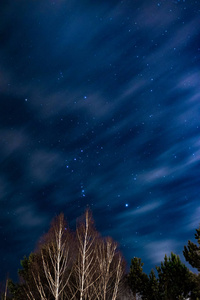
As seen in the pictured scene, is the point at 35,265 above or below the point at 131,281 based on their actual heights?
above

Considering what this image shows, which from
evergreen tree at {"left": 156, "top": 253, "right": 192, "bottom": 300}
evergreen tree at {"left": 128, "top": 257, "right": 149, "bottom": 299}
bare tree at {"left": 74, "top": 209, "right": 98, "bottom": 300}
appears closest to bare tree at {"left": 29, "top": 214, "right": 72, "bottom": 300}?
bare tree at {"left": 74, "top": 209, "right": 98, "bottom": 300}

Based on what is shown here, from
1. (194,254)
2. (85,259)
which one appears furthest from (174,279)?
(85,259)

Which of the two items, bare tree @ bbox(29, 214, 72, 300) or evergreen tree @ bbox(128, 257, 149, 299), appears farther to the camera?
evergreen tree @ bbox(128, 257, 149, 299)

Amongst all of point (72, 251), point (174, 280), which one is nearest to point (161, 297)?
point (174, 280)

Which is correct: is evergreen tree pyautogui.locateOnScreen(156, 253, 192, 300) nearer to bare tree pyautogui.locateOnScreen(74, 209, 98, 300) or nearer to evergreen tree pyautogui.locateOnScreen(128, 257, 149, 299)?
evergreen tree pyautogui.locateOnScreen(128, 257, 149, 299)

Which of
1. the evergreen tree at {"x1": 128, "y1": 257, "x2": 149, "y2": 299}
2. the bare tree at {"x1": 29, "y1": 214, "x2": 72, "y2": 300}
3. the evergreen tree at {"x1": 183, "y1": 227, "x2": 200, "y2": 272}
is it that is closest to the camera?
the bare tree at {"x1": 29, "y1": 214, "x2": 72, "y2": 300}

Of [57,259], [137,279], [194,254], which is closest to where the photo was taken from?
[57,259]

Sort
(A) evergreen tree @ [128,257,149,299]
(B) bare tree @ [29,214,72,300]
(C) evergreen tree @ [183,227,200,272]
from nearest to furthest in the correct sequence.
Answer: (B) bare tree @ [29,214,72,300]
(C) evergreen tree @ [183,227,200,272]
(A) evergreen tree @ [128,257,149,299]

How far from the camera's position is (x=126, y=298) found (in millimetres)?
26359

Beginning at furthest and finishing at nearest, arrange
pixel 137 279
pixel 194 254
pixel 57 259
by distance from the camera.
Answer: pixel 137 279
pixel 194 254
pixel 57 259

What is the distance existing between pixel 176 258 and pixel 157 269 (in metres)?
1.98

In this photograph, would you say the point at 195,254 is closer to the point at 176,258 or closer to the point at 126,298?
the point at 176,258

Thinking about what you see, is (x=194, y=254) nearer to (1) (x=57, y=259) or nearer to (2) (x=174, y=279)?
(2) (x=174, y=279)

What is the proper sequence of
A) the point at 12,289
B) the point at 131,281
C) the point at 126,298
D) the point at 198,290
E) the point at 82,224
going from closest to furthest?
1. the point at 82,224
2. the point at 198,290
3. the point at 131,281
4. the point at 126,298
5. the point at 12,289
